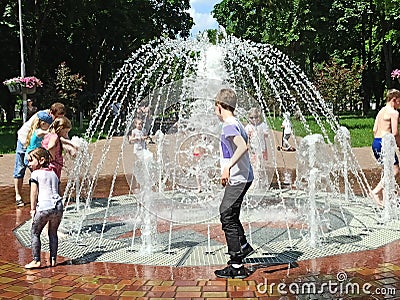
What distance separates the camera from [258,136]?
8641 mm

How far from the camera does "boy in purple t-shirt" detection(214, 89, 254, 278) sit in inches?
199

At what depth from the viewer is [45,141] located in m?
6.80

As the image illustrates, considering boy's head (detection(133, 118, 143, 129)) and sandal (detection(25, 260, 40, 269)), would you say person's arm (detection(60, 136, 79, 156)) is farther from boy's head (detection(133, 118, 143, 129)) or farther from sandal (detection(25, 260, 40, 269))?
sandal (detection(25, 260, 40, 269))

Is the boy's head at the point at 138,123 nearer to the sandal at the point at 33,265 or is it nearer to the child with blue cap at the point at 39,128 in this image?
the child with blue cap at the point at 39,128

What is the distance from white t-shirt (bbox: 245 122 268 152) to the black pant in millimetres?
2732

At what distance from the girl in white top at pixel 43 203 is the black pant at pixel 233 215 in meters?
1.73

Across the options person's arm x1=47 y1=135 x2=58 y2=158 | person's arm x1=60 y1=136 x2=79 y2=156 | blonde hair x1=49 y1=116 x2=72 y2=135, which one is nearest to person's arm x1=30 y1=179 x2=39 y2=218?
person's arm x1=47 y1=135 x2=58 y2=158

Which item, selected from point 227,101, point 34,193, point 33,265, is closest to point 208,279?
point 227,101

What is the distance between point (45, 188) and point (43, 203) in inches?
6.1

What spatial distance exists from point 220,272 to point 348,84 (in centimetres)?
3436

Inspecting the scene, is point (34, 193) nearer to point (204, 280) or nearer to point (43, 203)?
point (43, 203)

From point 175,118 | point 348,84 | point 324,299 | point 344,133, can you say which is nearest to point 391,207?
point 344,133

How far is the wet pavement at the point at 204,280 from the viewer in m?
4.70

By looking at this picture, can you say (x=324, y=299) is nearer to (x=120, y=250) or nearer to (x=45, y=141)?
(x=120, y=250)
